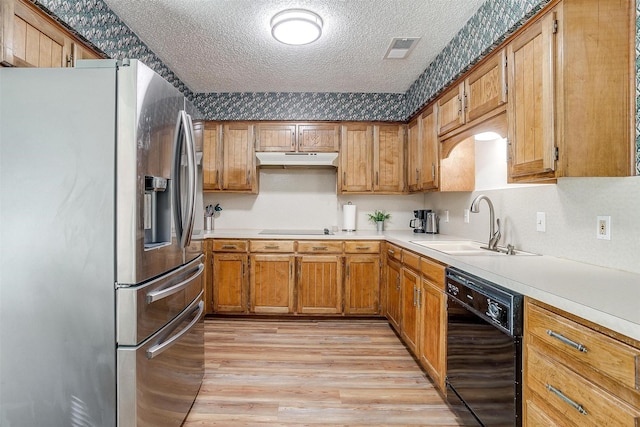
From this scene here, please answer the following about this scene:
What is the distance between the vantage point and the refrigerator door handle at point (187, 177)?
1682mm

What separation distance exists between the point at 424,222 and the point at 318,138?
59.2 inches

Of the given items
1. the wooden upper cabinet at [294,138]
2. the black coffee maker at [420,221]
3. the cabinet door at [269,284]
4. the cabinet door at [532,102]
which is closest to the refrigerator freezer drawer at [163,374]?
the cabinet door at [269,284]

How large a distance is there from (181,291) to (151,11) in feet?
6.02

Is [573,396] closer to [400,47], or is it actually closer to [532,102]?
[532,102]

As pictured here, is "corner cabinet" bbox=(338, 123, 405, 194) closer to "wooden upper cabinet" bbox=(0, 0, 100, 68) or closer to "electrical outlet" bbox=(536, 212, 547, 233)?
"electrical outlet" bbox=(536, 212, 547, 233)

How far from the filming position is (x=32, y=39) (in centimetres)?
170

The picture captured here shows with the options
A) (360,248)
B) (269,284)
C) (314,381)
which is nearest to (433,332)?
(314,381)

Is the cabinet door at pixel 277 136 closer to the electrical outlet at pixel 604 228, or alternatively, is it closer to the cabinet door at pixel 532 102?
the cabinet door at pixel 532 102

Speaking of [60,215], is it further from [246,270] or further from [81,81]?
[246,270]

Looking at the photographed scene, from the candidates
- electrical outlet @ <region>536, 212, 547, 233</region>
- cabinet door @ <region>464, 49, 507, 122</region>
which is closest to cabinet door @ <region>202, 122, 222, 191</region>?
cabinet door @ <region>464, 49, 507, 122</region>

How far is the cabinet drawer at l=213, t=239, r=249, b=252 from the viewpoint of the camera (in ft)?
11.6

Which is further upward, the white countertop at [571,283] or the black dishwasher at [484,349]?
the white countertop at [571,283]

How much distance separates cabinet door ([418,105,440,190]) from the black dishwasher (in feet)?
4.51

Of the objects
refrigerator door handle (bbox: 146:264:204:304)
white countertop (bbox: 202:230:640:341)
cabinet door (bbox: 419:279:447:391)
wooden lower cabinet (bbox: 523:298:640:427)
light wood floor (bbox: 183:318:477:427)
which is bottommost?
light wood floor (bbox: 183:318:477:427)
